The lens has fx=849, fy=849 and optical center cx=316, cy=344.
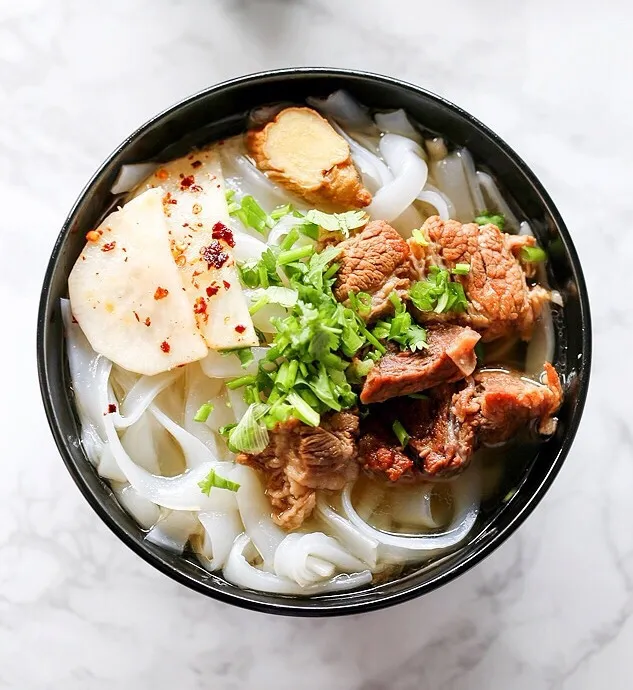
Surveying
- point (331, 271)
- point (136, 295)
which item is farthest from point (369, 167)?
point (136, 295)

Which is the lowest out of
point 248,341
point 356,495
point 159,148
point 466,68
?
point 356,495

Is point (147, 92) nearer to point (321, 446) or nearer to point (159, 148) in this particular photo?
point (159, 148)

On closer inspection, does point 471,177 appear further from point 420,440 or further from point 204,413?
point 204,413

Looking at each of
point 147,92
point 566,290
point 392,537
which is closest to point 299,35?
point 147,92

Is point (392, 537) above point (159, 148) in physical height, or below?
below

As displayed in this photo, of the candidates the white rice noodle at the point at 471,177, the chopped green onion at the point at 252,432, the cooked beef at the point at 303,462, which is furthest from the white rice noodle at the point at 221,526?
the white rice noodle at the point at 471,177

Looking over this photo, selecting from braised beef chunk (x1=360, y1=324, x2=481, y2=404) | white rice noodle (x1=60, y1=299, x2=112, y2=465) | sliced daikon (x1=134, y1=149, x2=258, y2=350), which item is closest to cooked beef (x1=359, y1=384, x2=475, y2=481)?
braised beef chunk (x1=360, y1=324, x2=481, y2=404)

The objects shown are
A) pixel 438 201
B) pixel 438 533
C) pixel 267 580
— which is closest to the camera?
pixel 267 580
